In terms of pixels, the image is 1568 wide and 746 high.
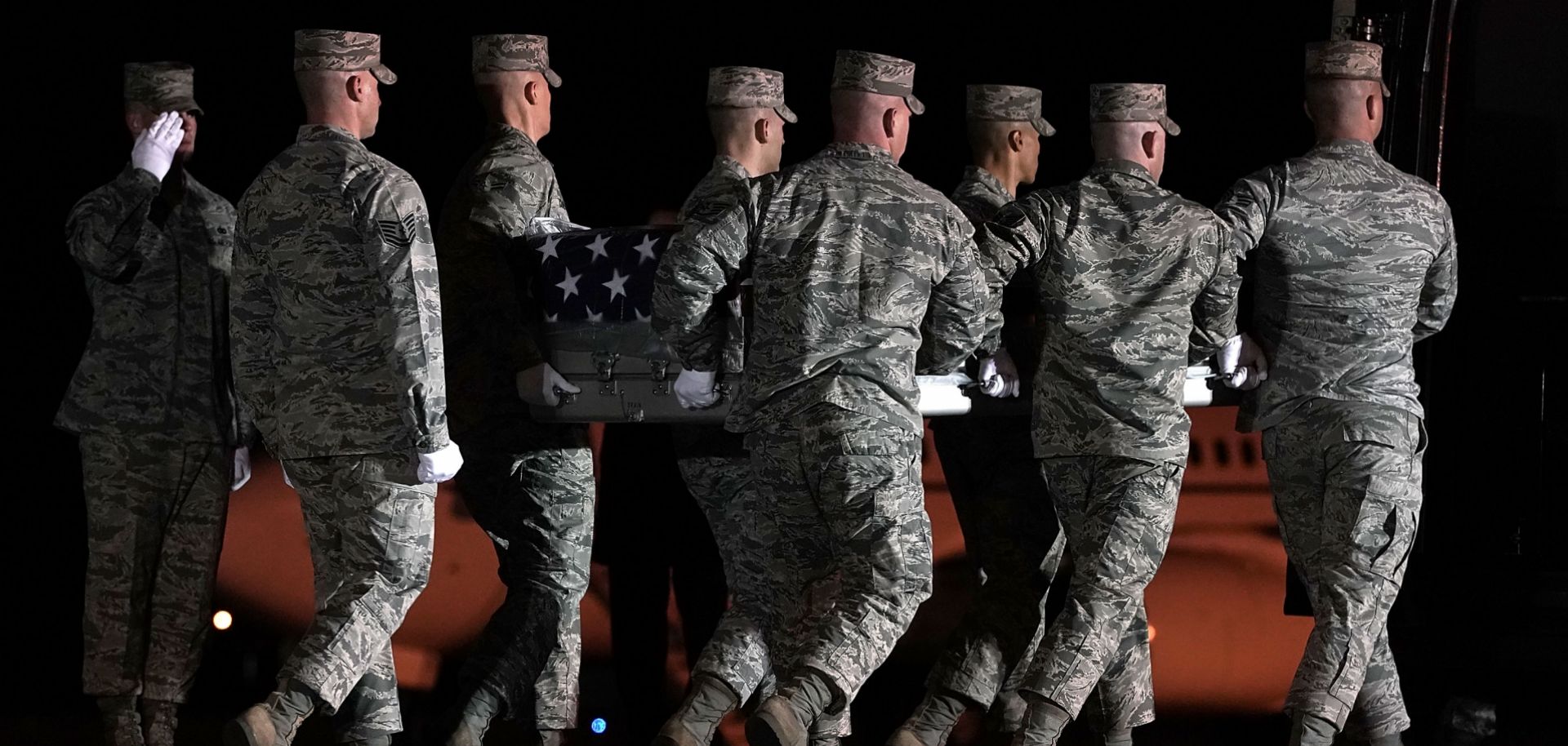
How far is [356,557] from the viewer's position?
14.9ft

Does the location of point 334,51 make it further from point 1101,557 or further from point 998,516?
point 1101,557

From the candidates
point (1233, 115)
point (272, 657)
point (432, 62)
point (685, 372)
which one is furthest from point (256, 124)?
point (1233, 115)

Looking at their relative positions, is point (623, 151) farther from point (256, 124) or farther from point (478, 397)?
point (478, 397)

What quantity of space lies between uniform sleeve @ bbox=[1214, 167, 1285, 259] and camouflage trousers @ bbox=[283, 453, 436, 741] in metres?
2.17

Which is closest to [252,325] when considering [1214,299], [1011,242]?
[1011,242]

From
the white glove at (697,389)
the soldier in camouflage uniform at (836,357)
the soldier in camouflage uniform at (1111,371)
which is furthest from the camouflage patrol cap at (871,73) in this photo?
the white glove at (697,389)

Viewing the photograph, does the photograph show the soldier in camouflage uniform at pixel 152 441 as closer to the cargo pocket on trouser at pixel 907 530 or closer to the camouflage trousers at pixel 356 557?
the camouflage trousers at pixel 356 557

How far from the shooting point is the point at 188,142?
5.18 metres

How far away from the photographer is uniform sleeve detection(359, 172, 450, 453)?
446 cm

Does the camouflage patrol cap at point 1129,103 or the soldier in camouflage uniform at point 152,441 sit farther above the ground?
the camouflage patrol cap at point 1129,103

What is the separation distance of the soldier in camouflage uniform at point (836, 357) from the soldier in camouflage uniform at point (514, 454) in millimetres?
609

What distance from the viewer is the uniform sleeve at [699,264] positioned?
15.1 ft

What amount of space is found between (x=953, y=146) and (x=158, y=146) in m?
2.93

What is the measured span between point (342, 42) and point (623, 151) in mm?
2034
